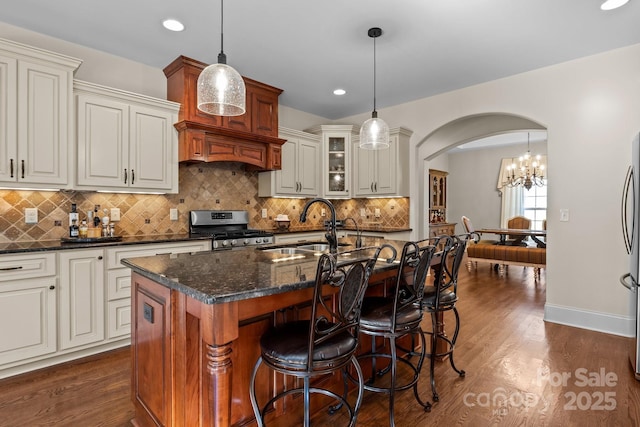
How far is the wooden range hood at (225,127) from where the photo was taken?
3.46m

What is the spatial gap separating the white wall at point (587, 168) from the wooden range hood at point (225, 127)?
2894mm

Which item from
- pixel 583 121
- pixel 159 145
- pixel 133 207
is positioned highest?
pixel 583 121

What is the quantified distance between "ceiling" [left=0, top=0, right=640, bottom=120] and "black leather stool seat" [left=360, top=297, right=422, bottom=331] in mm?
2220

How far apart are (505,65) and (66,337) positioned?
4.88 m

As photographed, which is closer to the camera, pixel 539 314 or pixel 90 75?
pixel 90 75

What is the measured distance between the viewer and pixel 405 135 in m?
4.81

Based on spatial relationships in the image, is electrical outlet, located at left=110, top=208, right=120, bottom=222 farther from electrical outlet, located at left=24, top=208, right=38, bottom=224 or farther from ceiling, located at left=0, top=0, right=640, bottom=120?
ceiling, located at left=0, top=0, right=640, bottom=120

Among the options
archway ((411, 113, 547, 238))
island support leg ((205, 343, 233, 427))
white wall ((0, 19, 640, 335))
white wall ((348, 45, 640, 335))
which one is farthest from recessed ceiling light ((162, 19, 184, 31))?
white wall ((348, 45, 640, 335))

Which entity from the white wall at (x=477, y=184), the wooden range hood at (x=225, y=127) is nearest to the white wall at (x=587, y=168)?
the wooden range hood at (x=225, y=127)

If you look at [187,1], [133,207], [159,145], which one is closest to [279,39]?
[187,1]

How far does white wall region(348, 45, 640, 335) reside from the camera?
3252 mm

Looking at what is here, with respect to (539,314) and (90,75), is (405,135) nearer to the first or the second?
(539,314)

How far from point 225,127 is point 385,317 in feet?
9.39

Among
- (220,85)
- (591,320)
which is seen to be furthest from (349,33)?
(591,320)
